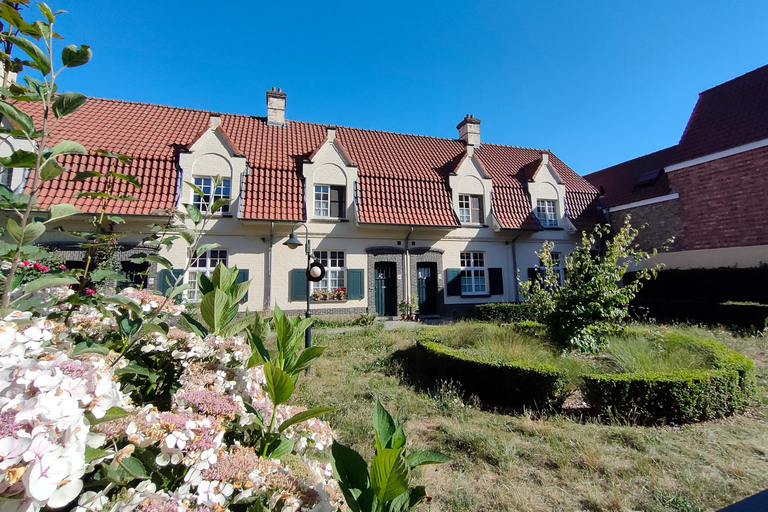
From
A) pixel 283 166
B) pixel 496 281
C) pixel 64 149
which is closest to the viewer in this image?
pixel 64 149

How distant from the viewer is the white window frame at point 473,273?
1678 centimetres

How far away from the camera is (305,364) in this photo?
1671 millimetres

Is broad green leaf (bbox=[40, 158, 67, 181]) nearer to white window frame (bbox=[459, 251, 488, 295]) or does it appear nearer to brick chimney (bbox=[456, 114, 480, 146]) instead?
white window frame (bbox=[459, 251, 488, 295])

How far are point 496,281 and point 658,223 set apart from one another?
866 centimetres

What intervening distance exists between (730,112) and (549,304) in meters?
16.0

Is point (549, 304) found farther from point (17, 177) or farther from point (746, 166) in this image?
point (17, 177)

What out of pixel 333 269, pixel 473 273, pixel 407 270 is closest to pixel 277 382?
pixel 333 269

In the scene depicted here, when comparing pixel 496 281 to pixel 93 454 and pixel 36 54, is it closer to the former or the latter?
pixel 36 54

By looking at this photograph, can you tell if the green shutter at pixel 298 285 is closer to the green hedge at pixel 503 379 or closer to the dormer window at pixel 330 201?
the dormer window at pixel 330 201

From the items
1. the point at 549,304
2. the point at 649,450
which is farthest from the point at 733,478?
the point at 549,304

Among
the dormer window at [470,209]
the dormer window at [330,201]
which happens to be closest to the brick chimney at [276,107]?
the dormer window at [330,201]

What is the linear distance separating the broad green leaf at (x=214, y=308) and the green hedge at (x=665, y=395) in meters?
5.07

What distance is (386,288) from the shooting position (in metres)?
15.8

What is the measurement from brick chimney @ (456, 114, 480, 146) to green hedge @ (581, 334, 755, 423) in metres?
17.8
